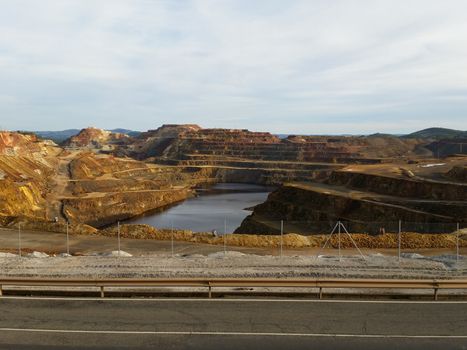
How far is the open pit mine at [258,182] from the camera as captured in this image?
60.7 meters

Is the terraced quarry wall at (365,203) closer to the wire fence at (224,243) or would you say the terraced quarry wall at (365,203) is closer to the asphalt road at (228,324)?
the wire fence at (224,243)

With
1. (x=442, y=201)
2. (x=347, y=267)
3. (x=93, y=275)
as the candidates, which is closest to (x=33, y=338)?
(x=93, y=275)

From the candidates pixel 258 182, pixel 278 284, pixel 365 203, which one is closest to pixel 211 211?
pixel 365 203

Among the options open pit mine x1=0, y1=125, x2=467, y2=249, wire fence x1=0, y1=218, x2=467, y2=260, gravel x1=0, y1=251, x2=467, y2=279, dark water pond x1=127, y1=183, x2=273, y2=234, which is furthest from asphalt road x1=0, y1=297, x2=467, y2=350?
Answer: dark water pond x1=127, y1=183, x2=273, y2=234

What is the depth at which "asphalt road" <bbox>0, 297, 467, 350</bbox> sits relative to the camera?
11.6 meters

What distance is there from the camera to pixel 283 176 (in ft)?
511

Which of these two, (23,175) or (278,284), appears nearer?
(278,284)

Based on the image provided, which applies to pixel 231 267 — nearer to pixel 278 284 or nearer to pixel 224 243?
pixel 278 284

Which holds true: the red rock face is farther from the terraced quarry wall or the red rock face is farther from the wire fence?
the wire fence

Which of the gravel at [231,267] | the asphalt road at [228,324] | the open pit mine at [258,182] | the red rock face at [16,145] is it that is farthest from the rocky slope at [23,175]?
the asphalt road at [228,324]

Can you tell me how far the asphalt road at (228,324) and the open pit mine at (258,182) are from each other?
804 inches

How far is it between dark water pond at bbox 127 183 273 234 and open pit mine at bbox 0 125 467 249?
4616 millimetres

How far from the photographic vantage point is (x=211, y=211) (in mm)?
92188

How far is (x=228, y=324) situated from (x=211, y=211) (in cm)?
7949
